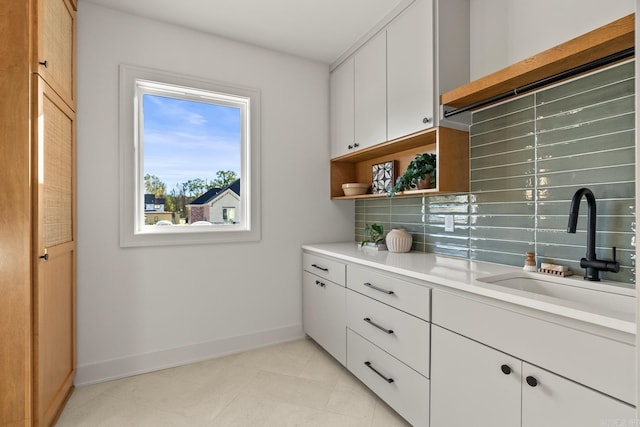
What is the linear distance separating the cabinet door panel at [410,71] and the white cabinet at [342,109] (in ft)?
1.58

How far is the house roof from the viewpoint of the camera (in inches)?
100.0

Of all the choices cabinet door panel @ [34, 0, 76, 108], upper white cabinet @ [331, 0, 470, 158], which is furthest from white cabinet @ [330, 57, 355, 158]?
cabinet door panel @ [34, 0, 76, 108]

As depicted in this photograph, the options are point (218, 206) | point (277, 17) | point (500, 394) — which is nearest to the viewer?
point (500, 394)

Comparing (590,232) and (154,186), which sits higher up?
(154,186)

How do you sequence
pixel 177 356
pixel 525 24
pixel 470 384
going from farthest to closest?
pixel 177 356 < pixel 525 24 < pixel 470 384

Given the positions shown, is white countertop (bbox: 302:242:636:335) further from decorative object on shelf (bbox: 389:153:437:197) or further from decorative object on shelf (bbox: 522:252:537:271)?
decorative object on shelf (bbox: 389:153:437:197)

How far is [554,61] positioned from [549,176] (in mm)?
526

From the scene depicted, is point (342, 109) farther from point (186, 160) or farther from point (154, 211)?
point (154, 211)

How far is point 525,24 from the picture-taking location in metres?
1.68

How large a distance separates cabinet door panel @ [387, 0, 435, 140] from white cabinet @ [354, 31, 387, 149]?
0.06 metres

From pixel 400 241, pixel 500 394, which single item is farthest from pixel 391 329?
pixel 400 241

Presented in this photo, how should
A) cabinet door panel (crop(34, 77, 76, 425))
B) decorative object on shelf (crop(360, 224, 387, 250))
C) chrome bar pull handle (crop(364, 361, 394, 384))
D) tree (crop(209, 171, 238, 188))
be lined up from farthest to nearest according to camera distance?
tree (crop(209, 171, 238, 188)), decorative object on shelf (crop(360, 224, 387, 250)), chrome bar pull handle (crop(364, 361, 394, 384)), cabinet door panel (crop(34, 77, 76, 425))

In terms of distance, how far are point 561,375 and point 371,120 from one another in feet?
6.02

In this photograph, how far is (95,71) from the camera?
2.10 m
